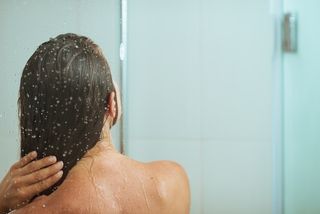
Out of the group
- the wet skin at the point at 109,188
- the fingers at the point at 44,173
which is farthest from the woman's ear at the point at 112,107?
the fingers at the point at 44,173

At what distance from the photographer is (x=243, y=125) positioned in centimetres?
118

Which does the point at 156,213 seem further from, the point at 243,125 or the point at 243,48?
the point at 243,48

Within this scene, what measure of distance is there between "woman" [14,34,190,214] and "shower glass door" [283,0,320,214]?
1.51 feet

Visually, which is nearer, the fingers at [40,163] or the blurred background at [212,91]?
the fingers at [40,163]

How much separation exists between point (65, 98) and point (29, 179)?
0.20m

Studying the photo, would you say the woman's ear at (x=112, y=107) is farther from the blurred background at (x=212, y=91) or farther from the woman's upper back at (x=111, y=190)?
the blurred background at (x=212, y=91)

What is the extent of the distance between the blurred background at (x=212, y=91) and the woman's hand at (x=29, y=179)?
25 centimetres

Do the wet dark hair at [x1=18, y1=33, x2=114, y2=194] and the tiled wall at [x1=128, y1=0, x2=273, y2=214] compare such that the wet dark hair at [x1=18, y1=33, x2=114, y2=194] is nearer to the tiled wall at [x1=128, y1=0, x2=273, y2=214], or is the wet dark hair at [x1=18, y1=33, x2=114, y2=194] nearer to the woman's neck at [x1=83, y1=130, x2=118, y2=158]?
the woman's neck at [x1=83, y1=130, x2=118, y2=158]

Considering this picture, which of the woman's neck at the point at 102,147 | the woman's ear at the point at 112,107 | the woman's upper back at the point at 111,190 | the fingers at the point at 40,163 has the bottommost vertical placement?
the woman's upper back at the point at 111,190

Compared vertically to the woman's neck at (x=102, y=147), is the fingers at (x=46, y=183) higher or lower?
lower

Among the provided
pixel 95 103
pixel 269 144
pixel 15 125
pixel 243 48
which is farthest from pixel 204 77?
pixel 15 125

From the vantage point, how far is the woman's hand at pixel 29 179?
2.76ft

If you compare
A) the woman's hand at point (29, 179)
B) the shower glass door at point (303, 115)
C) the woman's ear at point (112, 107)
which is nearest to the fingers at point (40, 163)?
the woman's hand at point (29, 179)

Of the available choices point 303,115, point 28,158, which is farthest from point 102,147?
point 303,115
